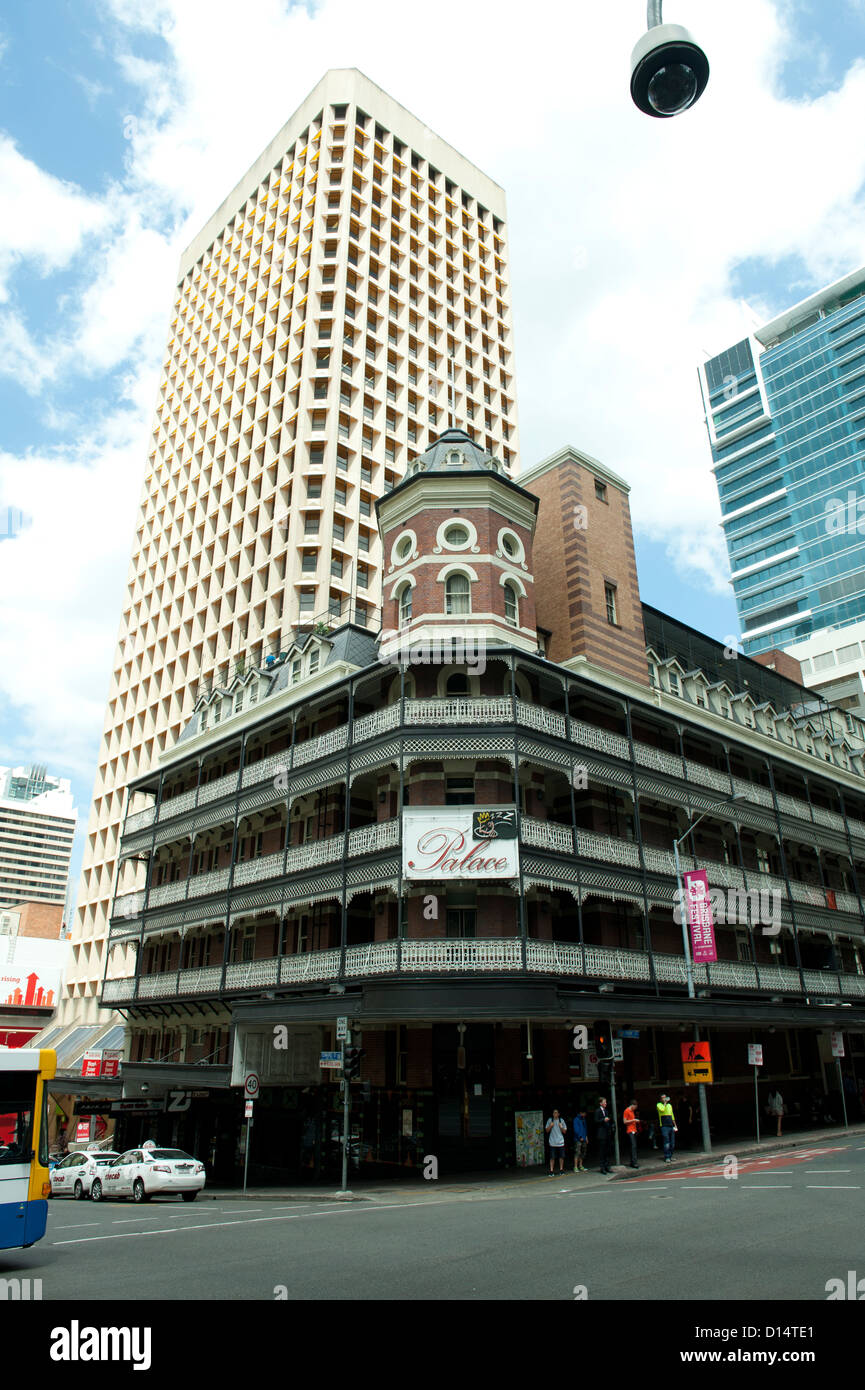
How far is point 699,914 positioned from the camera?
26.8m

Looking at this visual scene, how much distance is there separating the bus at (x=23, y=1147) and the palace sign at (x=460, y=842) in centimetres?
1270

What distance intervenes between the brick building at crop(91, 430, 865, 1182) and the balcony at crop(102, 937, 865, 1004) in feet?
0.29

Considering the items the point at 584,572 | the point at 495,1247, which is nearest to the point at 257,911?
the point at 584,572

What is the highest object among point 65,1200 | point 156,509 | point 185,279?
point 185,279

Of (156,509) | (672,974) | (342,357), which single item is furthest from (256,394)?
(672,974)

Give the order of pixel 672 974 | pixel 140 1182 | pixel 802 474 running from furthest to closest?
pixel 802 474, pixel 672 974, pixel 140 1182

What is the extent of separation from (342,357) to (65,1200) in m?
46.2

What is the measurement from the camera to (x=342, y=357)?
55969mm

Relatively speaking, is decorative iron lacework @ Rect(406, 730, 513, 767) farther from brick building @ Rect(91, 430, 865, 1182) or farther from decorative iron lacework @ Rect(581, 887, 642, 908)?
decorative iron lacework @ Rect(581, 887, 642, 908)

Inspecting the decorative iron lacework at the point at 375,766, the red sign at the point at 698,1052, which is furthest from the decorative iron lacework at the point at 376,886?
the red sign at the point at 698,1052

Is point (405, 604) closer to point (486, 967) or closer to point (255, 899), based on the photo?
point (255, 899)

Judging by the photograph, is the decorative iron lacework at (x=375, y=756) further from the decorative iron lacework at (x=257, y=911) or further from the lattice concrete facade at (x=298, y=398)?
the lattice concrete facade at (x=298, y=398)

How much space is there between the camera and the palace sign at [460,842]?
2417cm
